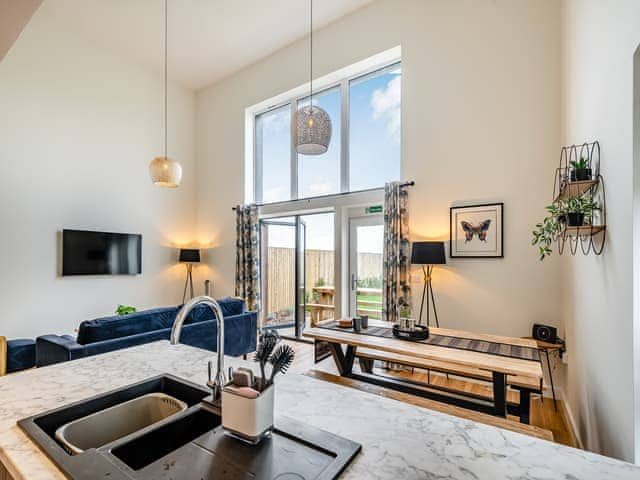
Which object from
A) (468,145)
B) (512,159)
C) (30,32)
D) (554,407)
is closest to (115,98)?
(30,32)

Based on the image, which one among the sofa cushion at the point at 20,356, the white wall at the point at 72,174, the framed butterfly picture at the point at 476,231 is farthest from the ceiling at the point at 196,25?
the sofa cushion at the point at 20,356

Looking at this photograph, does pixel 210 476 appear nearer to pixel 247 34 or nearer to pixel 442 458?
pixel 442 458

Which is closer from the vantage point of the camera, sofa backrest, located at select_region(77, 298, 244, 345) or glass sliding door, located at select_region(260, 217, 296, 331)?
sofa backrest, located at select_region(77, 298, 244, 345)

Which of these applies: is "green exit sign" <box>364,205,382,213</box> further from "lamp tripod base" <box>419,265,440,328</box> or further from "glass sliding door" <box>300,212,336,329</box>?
"lamp tripod base" <box>419,265,440,328</box>

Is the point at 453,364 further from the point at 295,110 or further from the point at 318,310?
the point at 295,110

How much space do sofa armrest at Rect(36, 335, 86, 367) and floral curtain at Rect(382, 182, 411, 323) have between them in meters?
3.11

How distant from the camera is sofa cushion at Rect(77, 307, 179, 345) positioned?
2.55 meters

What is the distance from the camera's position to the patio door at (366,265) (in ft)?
14.9

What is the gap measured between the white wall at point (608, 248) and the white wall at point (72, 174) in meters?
5.94

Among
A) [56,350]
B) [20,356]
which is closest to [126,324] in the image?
[56,350]

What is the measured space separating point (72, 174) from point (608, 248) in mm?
6158

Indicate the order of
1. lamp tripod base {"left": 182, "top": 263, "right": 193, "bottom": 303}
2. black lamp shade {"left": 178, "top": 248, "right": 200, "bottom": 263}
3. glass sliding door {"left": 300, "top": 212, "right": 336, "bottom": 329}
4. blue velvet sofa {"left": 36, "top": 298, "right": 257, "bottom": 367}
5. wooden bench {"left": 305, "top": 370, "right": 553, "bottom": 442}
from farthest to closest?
lamp tripod base {"left": 182, "top": 263, "right": 193, "bottom": 303}
black lamp shade {"left": 178, "top": 248, "right": 200, "bottom": 263}
glass sliding door {"left": 300, "top": 212, "right": 336, "bottom": 329}
blue velvet sofa {"left": 36, "top": 298, "right": 257, "bottom": 367}
wooden bench {"left": 305, "top": 370, "right": 553, "bottom": 442}

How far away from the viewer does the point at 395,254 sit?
4023 millimetres

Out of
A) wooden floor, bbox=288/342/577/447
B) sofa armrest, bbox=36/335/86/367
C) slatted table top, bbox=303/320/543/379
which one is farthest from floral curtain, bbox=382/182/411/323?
sofa armrest, bbox=36/335/86/367
